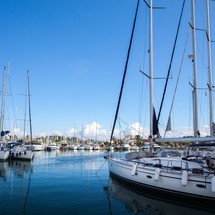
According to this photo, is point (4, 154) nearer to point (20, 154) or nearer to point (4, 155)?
point (4, 155)

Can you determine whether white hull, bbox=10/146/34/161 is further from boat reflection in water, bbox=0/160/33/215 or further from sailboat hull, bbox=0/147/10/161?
boat reflection in water, bbox=0/160/33/215

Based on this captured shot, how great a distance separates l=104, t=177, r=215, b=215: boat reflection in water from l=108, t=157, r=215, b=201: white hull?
67cm

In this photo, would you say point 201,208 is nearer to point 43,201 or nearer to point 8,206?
point 43,201

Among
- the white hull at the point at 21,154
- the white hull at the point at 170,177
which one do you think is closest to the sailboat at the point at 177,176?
the white hull at the point at 170,177

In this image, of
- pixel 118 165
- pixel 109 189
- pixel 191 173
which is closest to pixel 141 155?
pixel 118 165

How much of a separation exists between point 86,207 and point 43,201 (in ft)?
8.87

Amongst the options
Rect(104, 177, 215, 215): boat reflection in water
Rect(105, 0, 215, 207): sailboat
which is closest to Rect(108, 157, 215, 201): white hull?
Rect(105, 0, 215, 207): sailboat

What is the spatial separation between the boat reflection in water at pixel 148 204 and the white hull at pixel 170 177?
2.19 ft

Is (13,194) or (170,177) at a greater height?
(170,177)

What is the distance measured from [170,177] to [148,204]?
6.58ft

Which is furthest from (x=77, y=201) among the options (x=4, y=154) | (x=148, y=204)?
(x=4, y=154)

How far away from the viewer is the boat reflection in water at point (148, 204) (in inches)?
530

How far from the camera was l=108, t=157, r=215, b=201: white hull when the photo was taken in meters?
14.1

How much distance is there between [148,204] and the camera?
15.0 metres
